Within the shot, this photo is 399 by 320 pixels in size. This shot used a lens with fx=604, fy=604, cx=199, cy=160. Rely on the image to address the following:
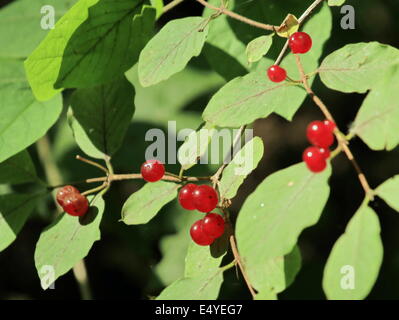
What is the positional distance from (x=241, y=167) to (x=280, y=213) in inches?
7.6

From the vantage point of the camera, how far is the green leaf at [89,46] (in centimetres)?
107

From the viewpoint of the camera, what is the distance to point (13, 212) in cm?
118

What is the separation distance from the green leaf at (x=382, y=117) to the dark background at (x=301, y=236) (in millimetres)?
976

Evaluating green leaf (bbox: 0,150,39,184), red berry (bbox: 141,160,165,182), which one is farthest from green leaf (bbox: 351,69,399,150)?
green leaf (bbox: 0,150,39,184)

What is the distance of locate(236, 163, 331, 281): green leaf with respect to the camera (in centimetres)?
71

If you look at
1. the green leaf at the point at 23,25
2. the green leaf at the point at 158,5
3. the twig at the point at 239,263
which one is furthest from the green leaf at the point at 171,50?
the green leaf at the point at 23,25

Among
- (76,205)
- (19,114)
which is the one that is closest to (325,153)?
(76,205)

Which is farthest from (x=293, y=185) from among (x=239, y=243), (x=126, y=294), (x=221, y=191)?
(x=126, y=294)

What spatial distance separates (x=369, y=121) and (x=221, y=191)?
0.28 meters

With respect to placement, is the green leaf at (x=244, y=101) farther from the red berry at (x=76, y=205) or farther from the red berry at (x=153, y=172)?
the red berry at (x=76, y=205)

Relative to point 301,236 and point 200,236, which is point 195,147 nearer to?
point 200,236

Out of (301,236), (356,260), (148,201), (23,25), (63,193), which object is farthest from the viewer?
(301,236)

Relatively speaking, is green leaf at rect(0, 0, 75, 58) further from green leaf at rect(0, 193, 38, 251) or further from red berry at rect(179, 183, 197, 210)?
red berry at rect(179, 183, 197, 210)
